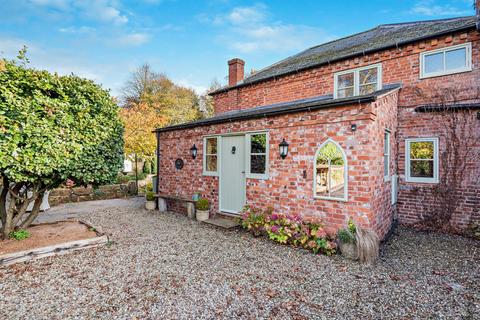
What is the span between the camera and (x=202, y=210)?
7.38m

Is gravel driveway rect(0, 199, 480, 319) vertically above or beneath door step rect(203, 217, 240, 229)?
beneath

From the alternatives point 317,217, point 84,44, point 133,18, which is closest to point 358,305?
point 317,217

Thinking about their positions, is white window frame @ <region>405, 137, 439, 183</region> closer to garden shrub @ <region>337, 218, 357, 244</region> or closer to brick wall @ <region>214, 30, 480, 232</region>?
brick wall @ <region>214, 30, 480, 232</region>

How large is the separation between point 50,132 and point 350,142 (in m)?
5.96

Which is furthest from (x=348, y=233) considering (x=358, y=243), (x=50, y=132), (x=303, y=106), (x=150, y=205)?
(x=150, y=205)

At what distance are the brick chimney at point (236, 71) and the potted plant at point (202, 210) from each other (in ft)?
22.6

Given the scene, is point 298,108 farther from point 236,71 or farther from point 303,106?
point 236,71

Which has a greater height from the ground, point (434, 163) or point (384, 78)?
point (384, 78)

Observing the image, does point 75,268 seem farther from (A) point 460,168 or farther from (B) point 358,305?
(A) point 460,168

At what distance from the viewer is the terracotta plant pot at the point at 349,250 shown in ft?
15.0

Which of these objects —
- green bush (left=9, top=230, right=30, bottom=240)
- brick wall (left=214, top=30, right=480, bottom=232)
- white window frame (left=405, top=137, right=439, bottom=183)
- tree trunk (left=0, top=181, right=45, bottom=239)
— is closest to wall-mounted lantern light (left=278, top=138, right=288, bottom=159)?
brick wall (left=214, top=30, right=480, bottom=232)

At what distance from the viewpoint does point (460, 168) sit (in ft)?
20.3

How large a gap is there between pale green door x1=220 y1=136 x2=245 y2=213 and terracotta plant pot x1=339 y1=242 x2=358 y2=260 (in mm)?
2981

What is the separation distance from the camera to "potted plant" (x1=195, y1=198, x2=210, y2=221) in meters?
7.38
